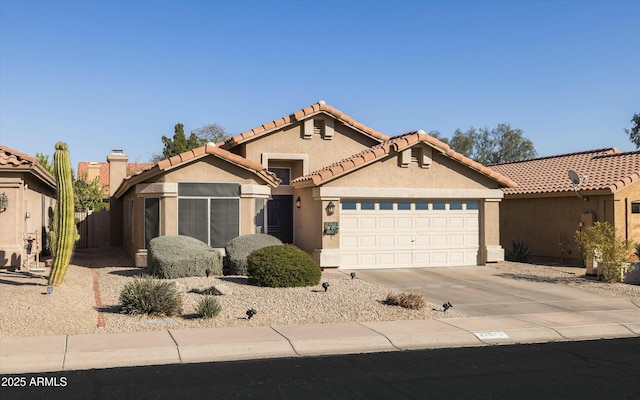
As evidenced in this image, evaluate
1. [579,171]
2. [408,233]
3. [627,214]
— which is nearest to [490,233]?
[408,233]

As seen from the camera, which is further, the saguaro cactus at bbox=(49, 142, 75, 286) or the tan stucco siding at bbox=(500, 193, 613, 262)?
the tan stucco siding at bbox=(500, 193, 613, 262)

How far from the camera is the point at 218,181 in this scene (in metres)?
19.5

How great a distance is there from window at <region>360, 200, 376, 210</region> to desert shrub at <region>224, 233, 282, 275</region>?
11.3ft

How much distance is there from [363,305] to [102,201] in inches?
1398

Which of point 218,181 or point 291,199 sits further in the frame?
point 291,199

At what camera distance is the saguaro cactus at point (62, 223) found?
1430cm

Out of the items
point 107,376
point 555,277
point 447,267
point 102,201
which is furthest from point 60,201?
point 102,201

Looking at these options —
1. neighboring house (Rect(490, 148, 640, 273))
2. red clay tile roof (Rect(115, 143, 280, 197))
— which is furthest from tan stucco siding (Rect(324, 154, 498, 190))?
neighboring house (Rect(490, 148, 640, 273))

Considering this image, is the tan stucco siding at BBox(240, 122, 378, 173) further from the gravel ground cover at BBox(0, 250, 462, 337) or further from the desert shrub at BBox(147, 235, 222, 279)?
the gravel ground cover at BBox(0, 250, 462, 337)

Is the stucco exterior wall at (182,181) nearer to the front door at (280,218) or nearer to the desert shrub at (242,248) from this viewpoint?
the desert shrub at (242,248)

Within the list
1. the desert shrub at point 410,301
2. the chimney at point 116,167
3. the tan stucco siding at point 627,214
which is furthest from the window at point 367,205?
the chimney at point 116,167

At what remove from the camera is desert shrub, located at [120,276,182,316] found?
11766 mm

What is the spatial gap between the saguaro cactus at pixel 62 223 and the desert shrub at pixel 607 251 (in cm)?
1452

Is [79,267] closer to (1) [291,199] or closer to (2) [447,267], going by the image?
(1) [291,199]
